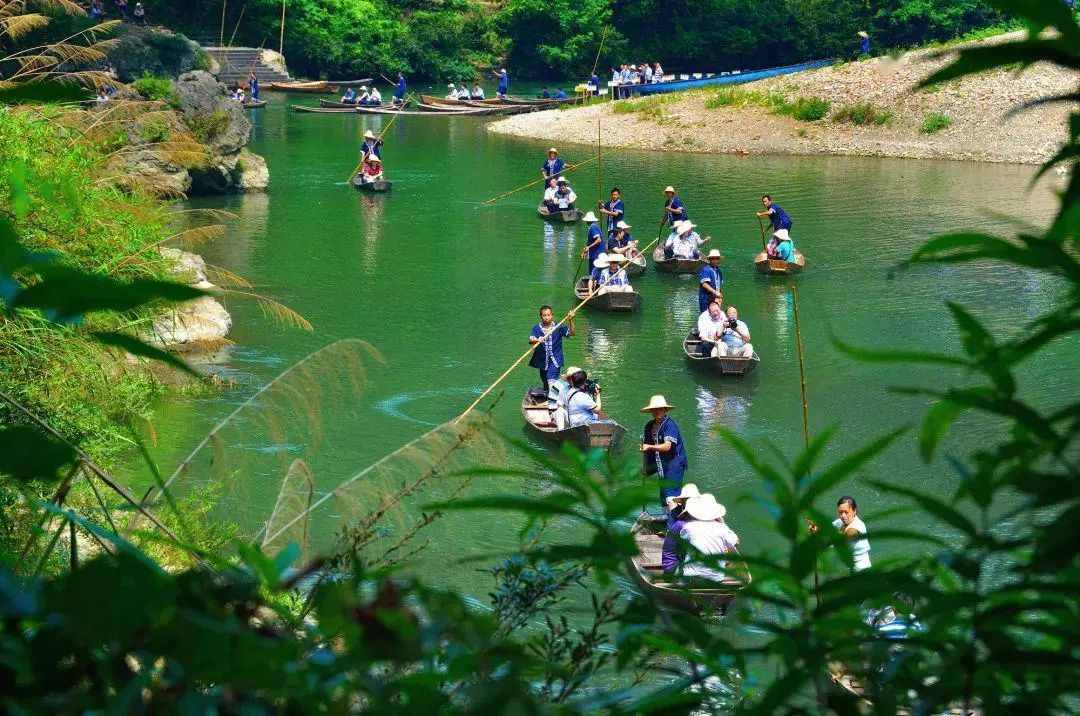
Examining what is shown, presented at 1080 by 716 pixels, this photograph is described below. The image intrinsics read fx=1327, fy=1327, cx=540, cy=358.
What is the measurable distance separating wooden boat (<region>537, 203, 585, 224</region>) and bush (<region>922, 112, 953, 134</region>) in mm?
13828

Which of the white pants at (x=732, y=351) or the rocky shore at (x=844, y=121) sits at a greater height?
the rocky shore at (x=844, y=121)

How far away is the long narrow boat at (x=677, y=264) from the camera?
22.3 metres

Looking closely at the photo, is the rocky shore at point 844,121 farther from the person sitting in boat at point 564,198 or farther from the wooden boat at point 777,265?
the wooden boat at point 777,265

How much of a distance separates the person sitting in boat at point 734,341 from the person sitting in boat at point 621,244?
4936 millimetres

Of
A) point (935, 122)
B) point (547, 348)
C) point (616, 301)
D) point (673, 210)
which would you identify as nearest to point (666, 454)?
point (547, 348)

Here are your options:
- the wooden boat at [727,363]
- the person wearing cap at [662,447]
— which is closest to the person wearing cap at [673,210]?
the wooden boat at [727,363]

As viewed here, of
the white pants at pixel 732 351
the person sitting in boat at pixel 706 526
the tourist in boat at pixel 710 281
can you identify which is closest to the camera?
the person sitting in boat at pixel 706 526

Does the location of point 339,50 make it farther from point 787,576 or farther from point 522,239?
point 787,576

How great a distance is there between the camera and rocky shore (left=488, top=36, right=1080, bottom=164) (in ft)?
114

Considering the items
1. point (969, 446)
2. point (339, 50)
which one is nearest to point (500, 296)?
point (969, 446)

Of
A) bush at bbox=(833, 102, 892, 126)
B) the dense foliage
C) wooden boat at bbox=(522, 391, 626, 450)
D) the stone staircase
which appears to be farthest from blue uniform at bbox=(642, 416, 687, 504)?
the dense foliage

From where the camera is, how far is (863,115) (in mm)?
37125

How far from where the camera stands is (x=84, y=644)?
1.66 meters

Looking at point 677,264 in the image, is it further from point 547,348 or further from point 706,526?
point 706,526
